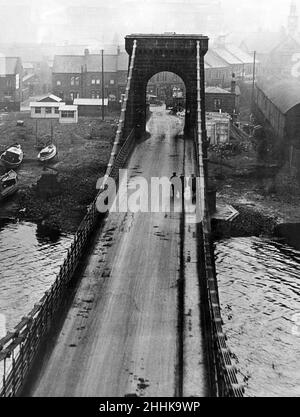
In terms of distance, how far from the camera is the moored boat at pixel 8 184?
5853cm

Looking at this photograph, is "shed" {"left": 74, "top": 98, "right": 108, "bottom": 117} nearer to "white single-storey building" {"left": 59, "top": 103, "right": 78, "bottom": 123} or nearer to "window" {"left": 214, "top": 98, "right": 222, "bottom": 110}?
"white single-storey building" {"left": 59, "top": 103, "right": 78, "bottom": 123}

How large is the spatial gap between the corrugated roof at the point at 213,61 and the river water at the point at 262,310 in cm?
8438

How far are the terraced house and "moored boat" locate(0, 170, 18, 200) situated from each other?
48.6 m

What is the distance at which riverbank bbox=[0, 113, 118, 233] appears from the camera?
54094 millimetres

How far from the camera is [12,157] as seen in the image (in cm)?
7031

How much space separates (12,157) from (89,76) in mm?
44642

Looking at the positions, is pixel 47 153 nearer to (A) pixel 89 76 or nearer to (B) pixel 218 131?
(B) pixel 218 131

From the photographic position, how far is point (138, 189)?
125ft

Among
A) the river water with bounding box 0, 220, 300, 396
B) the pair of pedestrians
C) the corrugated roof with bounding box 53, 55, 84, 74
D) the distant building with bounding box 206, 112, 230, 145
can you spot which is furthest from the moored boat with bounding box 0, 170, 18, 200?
the corrugated roof with bounding box 53, 55, 84, 74

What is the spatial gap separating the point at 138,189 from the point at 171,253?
9207 millimetres

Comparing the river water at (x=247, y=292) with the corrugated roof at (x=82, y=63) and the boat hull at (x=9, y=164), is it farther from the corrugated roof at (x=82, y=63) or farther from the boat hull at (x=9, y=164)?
the corrugated roof at (x=82, y=63)
